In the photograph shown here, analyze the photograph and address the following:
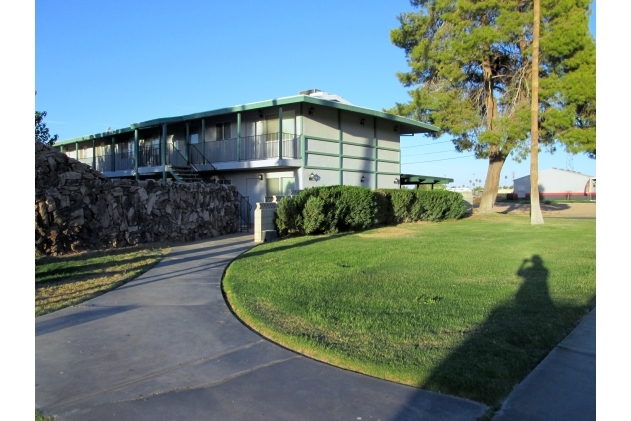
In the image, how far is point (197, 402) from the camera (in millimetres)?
3844

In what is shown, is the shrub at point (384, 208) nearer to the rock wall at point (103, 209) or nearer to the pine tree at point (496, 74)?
the rock wall at point (103, 209)

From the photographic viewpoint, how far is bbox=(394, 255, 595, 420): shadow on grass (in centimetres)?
404

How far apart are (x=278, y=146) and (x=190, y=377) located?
19.0 meters

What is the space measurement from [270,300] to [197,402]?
3100 millimetres

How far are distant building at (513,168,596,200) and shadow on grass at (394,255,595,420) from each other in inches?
2828

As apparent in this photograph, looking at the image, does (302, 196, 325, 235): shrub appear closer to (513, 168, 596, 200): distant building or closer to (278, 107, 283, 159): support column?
(278, 107, 283, 159): support column

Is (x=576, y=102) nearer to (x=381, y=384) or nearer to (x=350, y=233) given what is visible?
(x=350, y=233)

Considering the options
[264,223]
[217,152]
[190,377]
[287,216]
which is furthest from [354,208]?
[190,377]

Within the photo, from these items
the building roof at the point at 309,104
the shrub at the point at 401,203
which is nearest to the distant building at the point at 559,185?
the building roof at the point at 309,104

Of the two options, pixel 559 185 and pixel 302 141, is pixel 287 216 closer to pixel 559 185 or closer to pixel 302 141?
pixel 302 141

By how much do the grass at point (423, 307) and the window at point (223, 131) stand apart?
46.6 ft

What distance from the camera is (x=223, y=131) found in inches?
1006

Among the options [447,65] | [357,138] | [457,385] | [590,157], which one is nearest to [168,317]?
[457,385]

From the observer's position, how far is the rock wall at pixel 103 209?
11.7 metres
